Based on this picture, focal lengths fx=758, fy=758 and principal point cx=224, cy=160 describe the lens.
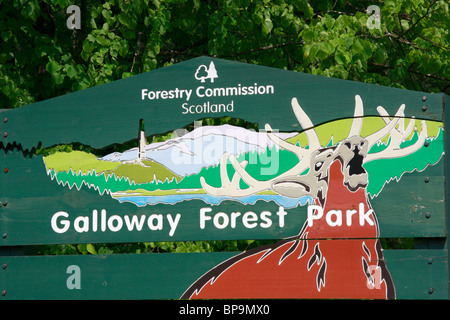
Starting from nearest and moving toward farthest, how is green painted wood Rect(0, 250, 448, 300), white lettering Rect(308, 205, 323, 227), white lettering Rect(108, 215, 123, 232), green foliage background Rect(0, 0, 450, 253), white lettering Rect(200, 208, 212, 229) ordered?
green painted wood Rect(0, 250, 448, 300) < white lettering Rect(308, 205, 323, 227) < white lettering Rect(200, 208, 212, 229) < white lettering Rect(108, 215, 123, 232) < green foliage background Rect(0, 0, 450, 253)

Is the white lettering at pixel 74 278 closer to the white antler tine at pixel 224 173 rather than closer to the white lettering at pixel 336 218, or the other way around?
the white antler tine at pixel 224 173

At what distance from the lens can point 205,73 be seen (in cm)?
393

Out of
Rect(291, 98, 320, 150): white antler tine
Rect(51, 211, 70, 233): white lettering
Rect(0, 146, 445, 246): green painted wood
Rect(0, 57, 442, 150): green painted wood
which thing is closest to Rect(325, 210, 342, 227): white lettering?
Rect(0, 146, 445, 246): green painted wood

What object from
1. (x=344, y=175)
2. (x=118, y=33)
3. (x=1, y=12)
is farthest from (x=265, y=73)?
(x=1, y=12)

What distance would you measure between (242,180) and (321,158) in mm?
410

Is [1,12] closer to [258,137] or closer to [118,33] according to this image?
[118,33]

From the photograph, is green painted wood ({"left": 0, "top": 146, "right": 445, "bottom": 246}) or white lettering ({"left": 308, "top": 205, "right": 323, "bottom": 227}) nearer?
green painted wood ({"left": 0, "top": 146, "right": 445, "bottom": 246})

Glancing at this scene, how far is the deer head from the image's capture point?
3.64 metres

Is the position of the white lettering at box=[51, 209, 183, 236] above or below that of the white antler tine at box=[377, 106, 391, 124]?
below

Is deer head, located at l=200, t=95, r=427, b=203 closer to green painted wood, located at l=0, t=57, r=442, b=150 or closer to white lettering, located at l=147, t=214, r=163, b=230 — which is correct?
green painted wood, located at l=0, t=57, r=442, b=150

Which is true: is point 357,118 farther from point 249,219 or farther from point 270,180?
point 249,219

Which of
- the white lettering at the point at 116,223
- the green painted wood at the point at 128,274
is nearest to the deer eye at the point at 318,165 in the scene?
the green painted wood at the point at 128,274

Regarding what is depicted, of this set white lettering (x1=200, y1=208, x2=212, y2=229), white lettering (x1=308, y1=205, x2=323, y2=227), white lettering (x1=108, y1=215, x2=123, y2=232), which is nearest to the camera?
white lettering (x1=308, y1=205, x2=323, y2=227)

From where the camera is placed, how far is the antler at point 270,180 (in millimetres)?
3738
